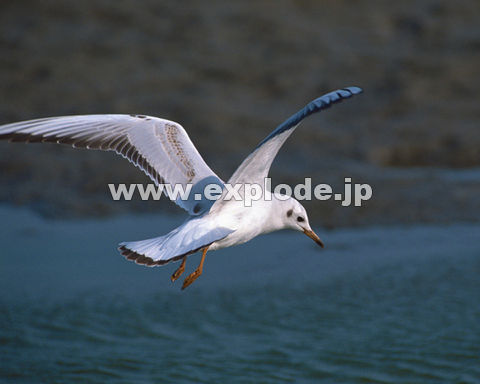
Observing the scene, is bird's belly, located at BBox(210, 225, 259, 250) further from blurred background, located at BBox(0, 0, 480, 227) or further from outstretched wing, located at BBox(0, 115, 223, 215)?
blurred background, located at BBox(0, 0, 480, 227)

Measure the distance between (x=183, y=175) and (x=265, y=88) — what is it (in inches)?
279

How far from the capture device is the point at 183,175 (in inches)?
243

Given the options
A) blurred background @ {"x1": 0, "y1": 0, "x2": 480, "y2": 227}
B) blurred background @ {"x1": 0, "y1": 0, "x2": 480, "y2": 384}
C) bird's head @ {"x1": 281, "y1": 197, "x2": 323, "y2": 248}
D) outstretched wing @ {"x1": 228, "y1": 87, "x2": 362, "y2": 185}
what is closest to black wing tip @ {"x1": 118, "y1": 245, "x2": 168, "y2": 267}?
outstretched wing @ {"x1": 228, "y1": 87, "x2": 362, "y2": 185}

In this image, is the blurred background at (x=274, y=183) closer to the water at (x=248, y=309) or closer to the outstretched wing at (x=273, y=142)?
the water at (x=248, y=309)

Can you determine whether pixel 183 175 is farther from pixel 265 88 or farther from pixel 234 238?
pixel 265 88

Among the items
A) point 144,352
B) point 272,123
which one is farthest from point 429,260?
point 272,123

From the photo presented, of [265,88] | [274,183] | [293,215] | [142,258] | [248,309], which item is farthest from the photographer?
[265,88]

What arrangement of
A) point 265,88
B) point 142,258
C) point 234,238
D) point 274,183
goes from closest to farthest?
point 142,258 → point 234,238 → point 274,183 → point 265,88

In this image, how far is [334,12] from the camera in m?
14.9

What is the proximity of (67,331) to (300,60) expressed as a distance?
25.1ft

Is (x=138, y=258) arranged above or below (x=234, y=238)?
below

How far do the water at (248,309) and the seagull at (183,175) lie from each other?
1172 millimetres

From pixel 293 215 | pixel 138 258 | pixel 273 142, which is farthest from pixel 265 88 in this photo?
pixel 138 258

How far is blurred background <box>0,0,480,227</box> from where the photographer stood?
1047 cm
